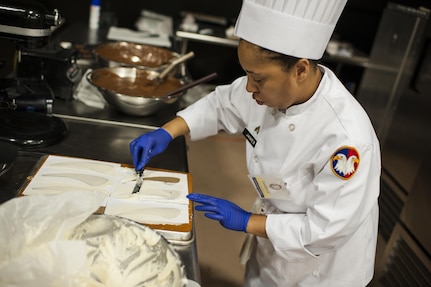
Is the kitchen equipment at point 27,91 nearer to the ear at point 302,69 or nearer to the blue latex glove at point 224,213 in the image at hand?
the blue latex glove at point 224,213

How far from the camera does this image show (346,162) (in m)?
1.05

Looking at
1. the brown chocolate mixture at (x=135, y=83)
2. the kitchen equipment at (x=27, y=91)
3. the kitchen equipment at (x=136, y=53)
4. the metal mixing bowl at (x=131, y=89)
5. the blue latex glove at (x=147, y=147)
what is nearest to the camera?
the kitchen equipment at (x=27, y=91)

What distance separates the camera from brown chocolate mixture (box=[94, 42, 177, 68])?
211cm

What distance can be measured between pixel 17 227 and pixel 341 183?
734mm

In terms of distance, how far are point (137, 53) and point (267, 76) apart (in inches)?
48.7

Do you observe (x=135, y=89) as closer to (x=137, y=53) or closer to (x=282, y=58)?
(x=137, y=53)

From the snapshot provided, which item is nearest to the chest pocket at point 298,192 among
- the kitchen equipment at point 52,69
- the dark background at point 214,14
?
the kitchen equipment at point 52,69

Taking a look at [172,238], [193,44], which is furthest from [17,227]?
[193,44]

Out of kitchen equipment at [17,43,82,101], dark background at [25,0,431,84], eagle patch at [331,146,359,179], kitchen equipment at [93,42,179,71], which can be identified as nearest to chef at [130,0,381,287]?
eagle patch at [331,146,359,179]

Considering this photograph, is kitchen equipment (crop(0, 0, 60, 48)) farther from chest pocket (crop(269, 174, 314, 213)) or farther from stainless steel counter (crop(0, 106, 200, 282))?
chest pocket (crop(269, 174, 314, 213))

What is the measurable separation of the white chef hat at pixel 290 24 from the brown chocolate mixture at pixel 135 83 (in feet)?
2.13

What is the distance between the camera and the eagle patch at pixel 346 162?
1.05 metres

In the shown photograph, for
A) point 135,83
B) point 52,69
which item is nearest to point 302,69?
point 135,83

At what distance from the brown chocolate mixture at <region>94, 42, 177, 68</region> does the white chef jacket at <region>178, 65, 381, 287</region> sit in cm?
73
